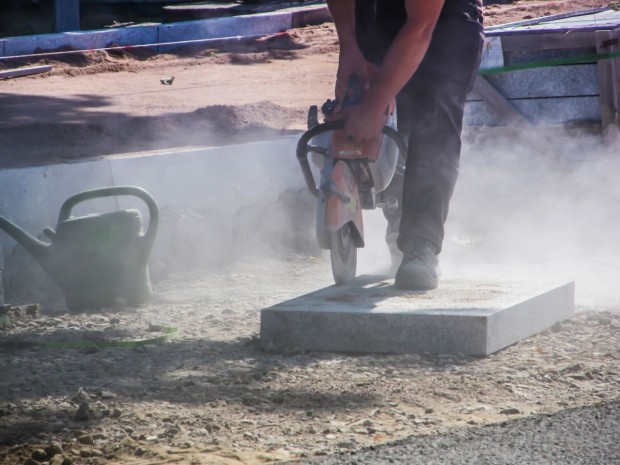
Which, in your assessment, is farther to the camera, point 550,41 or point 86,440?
point 550,41

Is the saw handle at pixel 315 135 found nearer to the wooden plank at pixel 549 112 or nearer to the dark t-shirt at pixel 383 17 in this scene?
the dark t-shirt at pixel 383 17

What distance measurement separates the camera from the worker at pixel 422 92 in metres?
4.74

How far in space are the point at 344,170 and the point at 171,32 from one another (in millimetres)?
10488

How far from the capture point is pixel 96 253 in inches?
220

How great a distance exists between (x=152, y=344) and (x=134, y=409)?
3.38 feet

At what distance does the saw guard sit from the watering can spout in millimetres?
1437

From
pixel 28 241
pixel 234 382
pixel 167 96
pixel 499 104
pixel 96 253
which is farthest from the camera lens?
pixel 167 96

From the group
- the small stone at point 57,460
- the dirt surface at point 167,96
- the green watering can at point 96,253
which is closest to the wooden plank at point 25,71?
the dirt surface at point 167,96

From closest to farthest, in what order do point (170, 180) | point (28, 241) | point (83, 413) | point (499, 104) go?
point (83, 413)
point (28, 241)
point (170, 180)
point (499, 104)

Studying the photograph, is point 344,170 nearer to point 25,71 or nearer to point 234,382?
point 234,382

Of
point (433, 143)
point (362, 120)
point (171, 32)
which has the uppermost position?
point (171, 32)

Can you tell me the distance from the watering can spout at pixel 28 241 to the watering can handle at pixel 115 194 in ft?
0.54

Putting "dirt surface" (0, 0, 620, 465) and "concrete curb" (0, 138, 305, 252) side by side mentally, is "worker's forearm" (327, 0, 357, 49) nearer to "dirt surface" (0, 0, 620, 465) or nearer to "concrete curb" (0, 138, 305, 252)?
"dirt surface" (0, 0, 620, 465)

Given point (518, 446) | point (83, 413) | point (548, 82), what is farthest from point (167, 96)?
point (518, 446)
